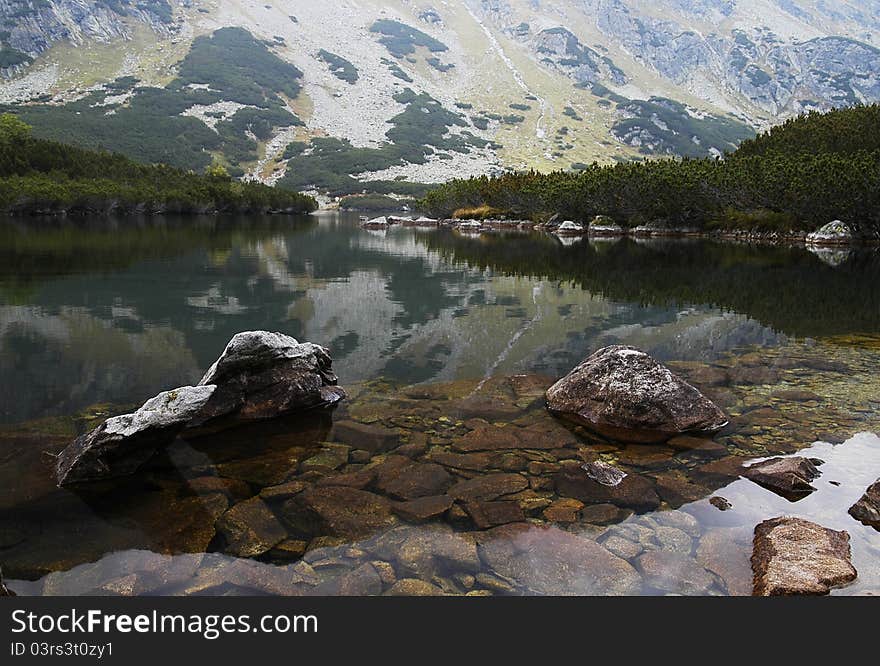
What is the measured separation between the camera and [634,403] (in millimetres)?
9875

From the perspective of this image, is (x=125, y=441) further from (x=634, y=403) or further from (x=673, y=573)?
(x=634, y=403)

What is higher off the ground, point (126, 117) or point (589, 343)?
point (126, 117)

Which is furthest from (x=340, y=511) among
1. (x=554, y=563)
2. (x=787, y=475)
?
(x=787, y=475)

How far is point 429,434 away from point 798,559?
5.30m

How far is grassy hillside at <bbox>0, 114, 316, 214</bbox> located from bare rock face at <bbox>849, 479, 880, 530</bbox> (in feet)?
318

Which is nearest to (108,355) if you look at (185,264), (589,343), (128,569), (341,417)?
(341,417)

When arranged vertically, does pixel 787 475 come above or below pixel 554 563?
above

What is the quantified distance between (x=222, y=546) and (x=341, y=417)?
4.39 meters

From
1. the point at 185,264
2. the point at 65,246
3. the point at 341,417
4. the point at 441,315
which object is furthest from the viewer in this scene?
the point at 65,246

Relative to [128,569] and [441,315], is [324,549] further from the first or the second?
[441,315]
